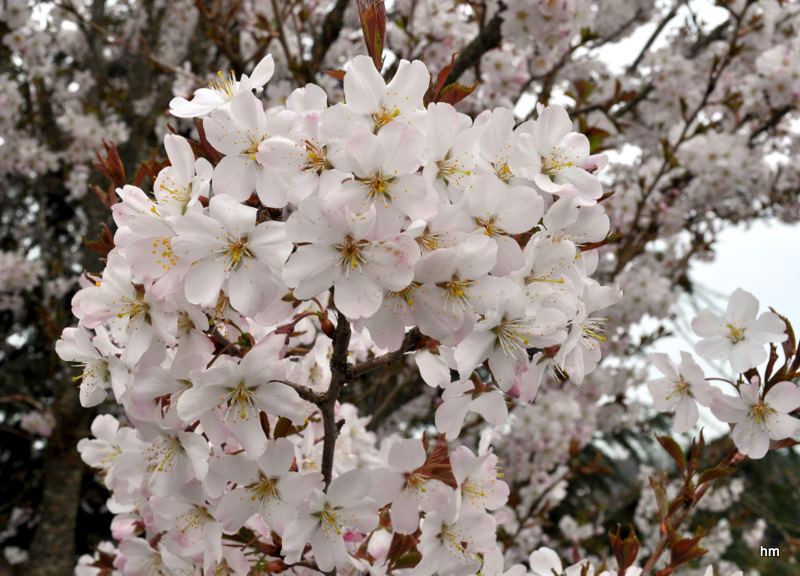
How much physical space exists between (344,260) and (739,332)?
87 centimetres

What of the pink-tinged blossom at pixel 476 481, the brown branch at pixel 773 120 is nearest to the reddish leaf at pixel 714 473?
the pink-tinged blossom at pixel 476 481

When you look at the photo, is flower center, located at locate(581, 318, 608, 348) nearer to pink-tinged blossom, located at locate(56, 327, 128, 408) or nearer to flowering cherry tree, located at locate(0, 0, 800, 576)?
flowering cherry tree, located at locate(0, 0, 800, 576)

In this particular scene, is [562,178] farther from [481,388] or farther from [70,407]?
[70,407]

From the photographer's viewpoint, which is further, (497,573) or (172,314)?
(497,573)

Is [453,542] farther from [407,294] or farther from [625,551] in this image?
[407,294]

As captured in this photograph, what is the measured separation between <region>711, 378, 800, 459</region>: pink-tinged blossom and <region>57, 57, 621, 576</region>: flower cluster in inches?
13.3

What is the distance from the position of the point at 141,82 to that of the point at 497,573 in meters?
4.59

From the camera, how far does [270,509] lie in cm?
94

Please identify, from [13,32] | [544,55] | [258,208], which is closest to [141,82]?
[13,32]

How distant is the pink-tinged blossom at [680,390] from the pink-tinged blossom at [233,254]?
870 millimetres

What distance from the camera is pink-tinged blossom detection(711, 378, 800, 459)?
43.1 inches

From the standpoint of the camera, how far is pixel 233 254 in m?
0.81

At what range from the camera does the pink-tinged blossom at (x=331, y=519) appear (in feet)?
3.09

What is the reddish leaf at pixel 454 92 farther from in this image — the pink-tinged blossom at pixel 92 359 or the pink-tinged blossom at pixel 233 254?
the pink-tinged blossom at pixel 92 359
